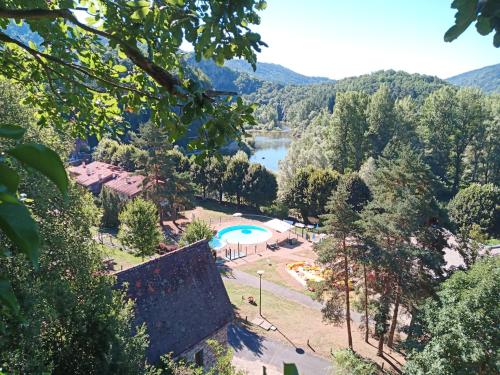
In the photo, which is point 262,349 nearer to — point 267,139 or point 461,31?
→ point 461,31

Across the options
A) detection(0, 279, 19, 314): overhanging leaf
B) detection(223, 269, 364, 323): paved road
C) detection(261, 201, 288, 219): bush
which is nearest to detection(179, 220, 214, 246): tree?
detection(223, 269, 364, 323): paved road

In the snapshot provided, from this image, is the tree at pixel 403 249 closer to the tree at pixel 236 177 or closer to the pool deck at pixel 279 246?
the pool deck at pixel 279 246

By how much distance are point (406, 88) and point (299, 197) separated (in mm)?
120453

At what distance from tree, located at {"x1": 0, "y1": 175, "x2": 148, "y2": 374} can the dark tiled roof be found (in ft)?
4.55

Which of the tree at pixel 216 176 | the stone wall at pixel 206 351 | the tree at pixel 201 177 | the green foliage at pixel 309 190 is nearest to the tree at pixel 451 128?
the green foliage at pixel 309 190

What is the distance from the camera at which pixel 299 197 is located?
1843 inches

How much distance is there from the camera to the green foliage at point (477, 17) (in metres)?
1.81

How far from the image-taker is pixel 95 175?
56.1m

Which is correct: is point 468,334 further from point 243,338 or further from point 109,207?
point 109,207

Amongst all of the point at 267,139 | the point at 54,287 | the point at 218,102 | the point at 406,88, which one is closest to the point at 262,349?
the point at 54,287

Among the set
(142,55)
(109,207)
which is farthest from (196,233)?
(142,55)

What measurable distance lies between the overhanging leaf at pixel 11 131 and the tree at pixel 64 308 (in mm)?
7728

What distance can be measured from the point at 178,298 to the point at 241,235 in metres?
26.6

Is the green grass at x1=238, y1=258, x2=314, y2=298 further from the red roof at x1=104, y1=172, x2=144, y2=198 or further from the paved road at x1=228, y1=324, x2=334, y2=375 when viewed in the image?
the red roof at x1=104, y1=172, x2=144, y2=198
